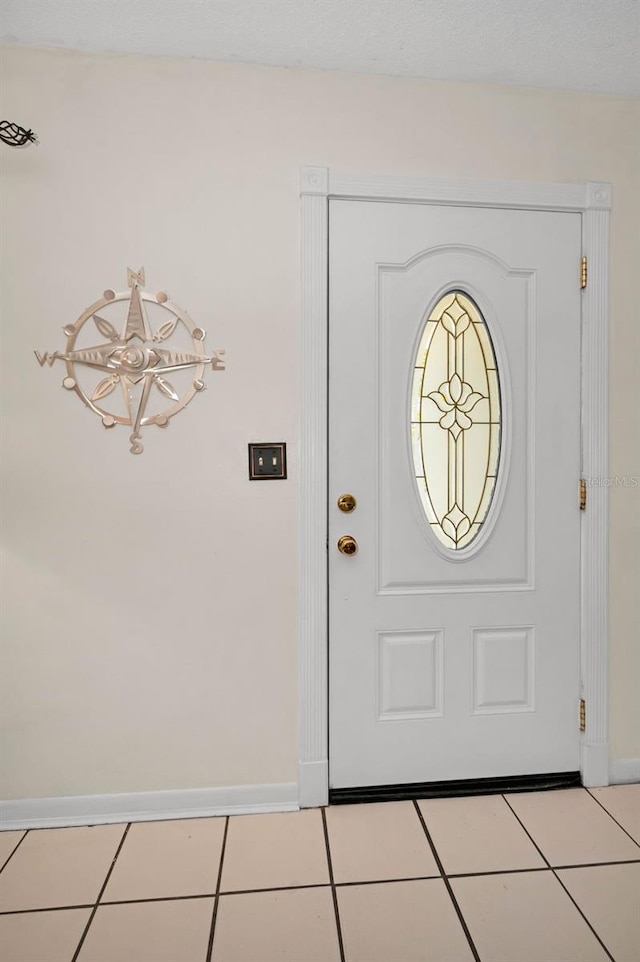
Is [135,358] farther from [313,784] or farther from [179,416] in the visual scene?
[313,784]

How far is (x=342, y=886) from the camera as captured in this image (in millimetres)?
1639

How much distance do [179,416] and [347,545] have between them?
0.72 meters

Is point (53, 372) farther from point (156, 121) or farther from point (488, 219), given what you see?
point (488, 219)

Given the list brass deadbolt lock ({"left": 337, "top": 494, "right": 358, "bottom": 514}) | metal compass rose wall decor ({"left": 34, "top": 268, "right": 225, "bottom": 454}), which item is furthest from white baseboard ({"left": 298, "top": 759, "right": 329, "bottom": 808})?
metal compass rose wall decor ({"left": 34, "top": 268, "right": 225, "bottom": 454})

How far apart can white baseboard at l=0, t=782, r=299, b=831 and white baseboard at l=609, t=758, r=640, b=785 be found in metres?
1.17

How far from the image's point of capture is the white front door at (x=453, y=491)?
2027 millimetres

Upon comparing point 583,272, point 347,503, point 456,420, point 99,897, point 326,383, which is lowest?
point 99,897

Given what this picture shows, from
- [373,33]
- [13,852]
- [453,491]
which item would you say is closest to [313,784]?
[13,852]

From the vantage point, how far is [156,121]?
6.29 ft

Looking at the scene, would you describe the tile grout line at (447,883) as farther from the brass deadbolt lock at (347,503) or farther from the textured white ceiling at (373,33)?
the textured white ceiling at (373,33)

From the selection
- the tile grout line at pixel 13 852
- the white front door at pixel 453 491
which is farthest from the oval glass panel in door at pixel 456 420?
the tile grout line at pixel 13 852

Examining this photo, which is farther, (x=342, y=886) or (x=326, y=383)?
(x=326, y=383)

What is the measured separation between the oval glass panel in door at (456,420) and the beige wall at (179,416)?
462 mm

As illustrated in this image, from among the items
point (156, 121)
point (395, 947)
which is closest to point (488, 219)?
point (156, 121)
